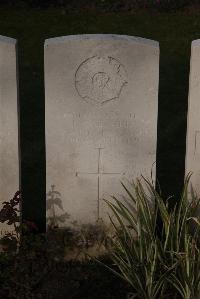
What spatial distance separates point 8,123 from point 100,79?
2.53 ft

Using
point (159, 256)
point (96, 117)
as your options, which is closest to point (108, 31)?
point (96, 117)

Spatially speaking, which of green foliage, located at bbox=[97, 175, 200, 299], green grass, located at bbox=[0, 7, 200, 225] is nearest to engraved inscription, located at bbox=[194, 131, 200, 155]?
green foliage, located at bbox=[97, 175, 200, 299]

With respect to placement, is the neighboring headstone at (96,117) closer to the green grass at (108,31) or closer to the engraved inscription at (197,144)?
the engraved inscription at (197,144)

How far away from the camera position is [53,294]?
4.18 metres

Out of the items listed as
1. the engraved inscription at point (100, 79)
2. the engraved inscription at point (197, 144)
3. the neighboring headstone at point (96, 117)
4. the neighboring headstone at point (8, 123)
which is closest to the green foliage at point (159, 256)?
the neighboring headstone at point (96, 117)

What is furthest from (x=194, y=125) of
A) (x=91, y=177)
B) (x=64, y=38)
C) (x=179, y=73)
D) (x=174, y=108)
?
(x=179, y=73)

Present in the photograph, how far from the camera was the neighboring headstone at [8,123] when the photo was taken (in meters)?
4.26

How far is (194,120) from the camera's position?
443 cm

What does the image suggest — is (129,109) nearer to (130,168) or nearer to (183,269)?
(130,168)

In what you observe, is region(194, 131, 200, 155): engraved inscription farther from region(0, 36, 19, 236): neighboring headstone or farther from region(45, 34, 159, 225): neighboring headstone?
region(0, 36, 19, 236): neighboring headstone

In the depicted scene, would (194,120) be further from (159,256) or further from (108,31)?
(108,31)

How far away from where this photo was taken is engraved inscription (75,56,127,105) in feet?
14.1

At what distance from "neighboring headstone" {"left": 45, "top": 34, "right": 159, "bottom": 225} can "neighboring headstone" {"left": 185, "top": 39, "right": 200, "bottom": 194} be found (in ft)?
0.86

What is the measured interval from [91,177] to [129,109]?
24.2 inches
